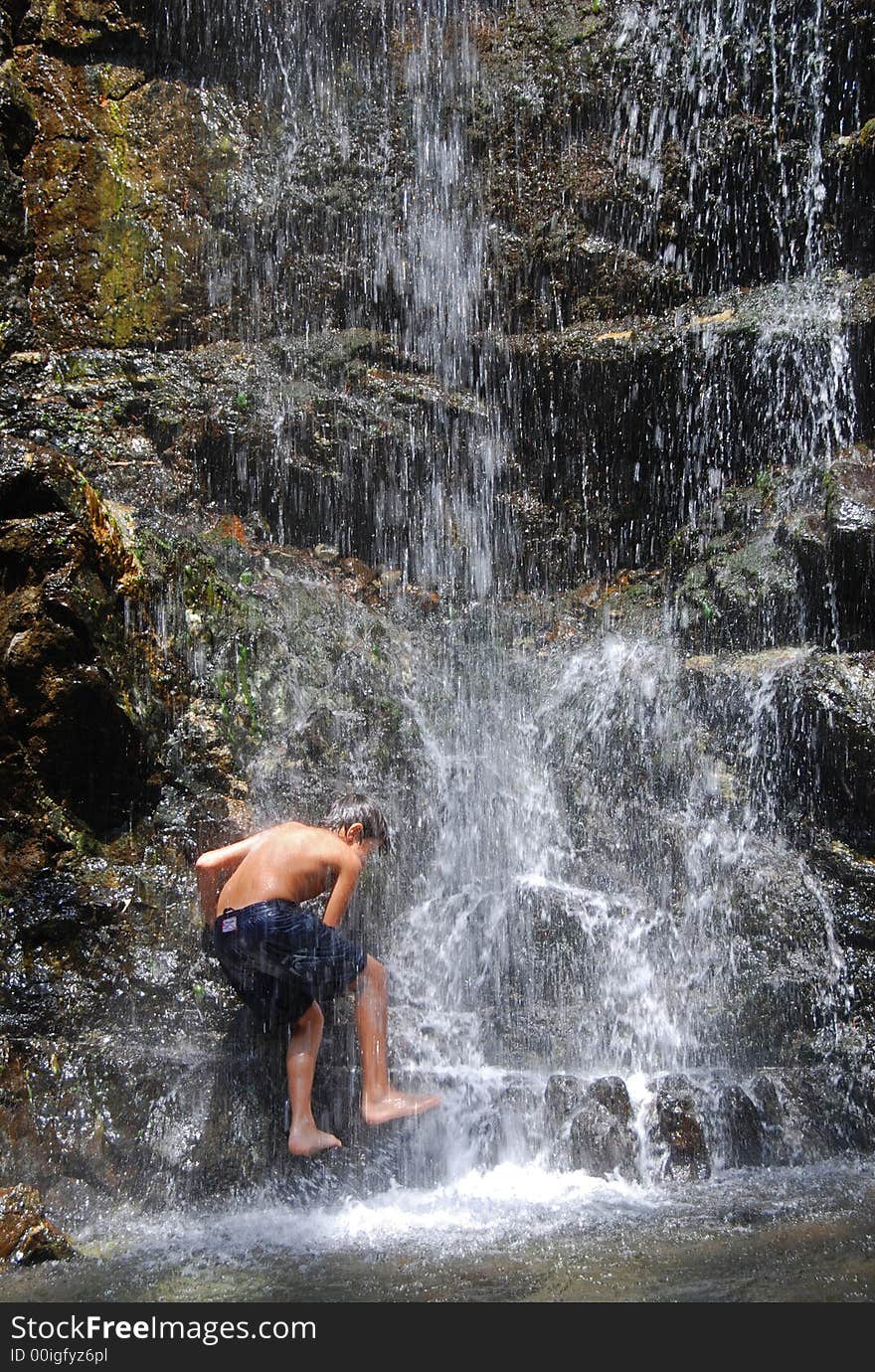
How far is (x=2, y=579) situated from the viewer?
15.4 feet

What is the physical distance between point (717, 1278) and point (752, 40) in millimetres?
7896

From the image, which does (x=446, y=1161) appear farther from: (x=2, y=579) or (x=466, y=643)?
(x=466, y=643)

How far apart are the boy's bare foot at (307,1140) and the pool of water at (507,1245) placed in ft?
0.57

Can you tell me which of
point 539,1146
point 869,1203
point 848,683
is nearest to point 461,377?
point 848,683

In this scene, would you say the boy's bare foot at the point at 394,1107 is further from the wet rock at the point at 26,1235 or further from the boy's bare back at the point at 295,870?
the wet rock at the point at 26,1235

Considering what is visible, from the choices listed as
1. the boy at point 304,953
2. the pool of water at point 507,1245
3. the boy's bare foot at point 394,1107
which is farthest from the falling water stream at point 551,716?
the boy at point 304,953

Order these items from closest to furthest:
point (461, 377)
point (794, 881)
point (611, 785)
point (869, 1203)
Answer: point (869, 1203) < point (794, 881) < point (611, 785) < point (461, 377)

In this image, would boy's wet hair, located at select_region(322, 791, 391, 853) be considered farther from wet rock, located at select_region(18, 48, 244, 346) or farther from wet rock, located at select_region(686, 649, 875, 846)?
wet rock, located at select_region(18, 48, 244, 346)

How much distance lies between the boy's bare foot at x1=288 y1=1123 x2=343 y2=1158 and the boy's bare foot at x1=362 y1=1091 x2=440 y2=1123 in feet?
0.55

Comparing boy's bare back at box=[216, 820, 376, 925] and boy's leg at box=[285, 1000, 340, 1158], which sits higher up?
boy's bare back at box=[216, 820, 376, 925]

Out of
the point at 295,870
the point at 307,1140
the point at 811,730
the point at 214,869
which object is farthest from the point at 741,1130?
the point at 214,869

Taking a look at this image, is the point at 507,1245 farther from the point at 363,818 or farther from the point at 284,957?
the point at 363,818

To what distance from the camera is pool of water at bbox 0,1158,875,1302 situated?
9.30 ft

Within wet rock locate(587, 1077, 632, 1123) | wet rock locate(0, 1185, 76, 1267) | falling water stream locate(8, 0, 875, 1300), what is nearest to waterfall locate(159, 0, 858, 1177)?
falling water stream locate(8, 0, 875, 1300)
